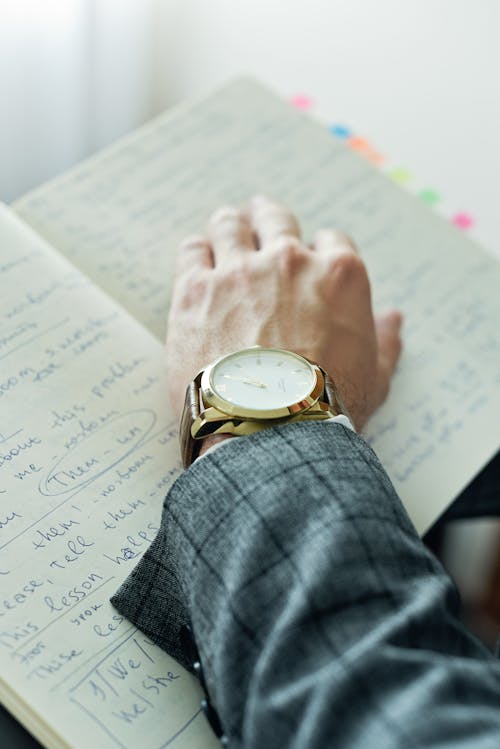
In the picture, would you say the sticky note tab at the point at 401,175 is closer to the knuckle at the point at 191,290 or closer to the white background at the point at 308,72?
the white background at the point at 308,72

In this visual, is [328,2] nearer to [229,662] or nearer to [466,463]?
[466,463]

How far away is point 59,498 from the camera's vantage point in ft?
1.93

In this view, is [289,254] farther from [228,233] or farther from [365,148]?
[365,148]

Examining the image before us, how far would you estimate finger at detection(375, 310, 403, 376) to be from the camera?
0.78m

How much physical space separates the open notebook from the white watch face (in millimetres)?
83

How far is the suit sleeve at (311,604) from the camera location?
42 cm

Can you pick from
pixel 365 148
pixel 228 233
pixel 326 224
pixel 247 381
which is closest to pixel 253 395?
pixel 247 381

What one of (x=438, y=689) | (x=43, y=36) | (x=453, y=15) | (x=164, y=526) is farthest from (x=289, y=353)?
(x=453, y=15)

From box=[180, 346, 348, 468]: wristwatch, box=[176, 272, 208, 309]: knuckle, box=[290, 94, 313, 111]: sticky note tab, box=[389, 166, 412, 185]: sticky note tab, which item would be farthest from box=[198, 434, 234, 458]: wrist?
box=[290, 94, 313, 111]: sticky note tab

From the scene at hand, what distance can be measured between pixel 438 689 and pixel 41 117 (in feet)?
3.38

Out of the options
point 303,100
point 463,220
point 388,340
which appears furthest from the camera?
point 303,100

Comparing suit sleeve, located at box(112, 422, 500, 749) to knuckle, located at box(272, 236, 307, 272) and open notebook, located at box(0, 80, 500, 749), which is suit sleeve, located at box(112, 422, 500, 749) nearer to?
open notebook, located at box(0, 80, 500, 749)

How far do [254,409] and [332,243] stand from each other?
0.26m

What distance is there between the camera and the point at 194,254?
777 millimetres
